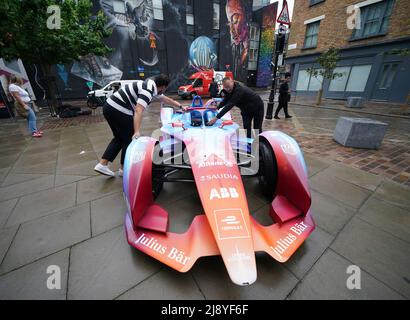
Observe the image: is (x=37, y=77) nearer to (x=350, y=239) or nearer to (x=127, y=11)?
(x=127, y=11)

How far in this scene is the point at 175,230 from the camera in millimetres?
2039

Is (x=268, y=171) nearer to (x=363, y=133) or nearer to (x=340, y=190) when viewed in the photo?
(x=340, y=190)

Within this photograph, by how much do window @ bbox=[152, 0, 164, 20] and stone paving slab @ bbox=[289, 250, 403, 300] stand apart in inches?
843

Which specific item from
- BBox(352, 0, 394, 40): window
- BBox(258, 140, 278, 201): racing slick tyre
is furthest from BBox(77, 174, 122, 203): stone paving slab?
→ BBox(352, 0, 394, 40): window

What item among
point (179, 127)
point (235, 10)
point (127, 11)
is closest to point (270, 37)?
point (235, 10)

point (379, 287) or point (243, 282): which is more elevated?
point (243, 282)

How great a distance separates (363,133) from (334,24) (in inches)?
601

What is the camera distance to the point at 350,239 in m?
1.91

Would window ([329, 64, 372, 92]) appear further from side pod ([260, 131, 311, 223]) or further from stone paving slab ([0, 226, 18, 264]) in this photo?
stone paving slab ([0, 226, 18, 264])

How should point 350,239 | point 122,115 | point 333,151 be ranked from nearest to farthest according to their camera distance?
point 350,239 → point 122,115 → point 333,151

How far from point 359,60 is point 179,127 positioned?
16470 millimetres

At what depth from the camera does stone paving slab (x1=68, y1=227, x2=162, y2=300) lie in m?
1.43

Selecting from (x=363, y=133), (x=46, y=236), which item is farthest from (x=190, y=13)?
(x=46, y=236)

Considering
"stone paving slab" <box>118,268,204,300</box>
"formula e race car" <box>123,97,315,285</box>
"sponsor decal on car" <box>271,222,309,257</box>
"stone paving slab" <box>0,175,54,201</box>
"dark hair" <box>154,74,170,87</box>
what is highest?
"dark hair" <box>154,74,170,87</box>
